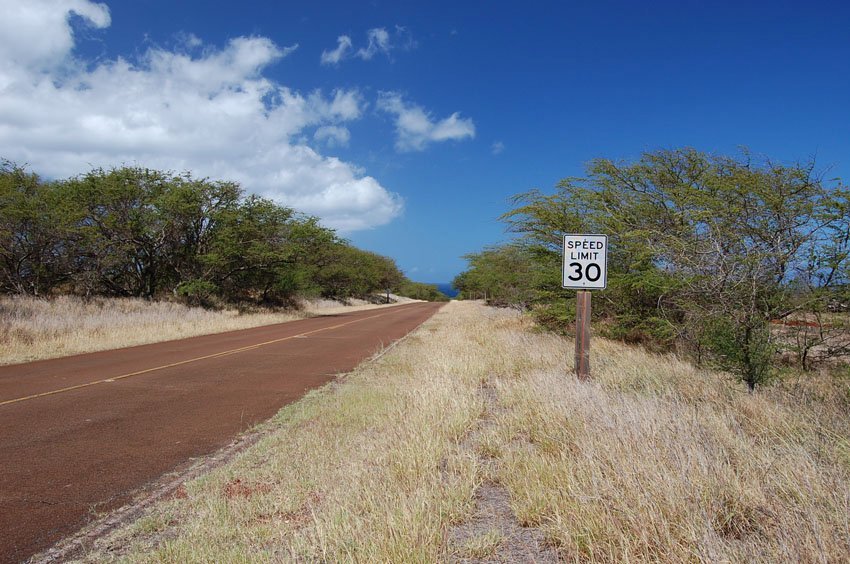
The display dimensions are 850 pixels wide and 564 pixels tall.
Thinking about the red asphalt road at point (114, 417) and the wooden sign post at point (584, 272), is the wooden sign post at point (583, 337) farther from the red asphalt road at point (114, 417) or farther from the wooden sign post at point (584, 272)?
the red asphalt road at point (114, 417)

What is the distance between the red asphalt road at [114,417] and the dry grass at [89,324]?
1662mm

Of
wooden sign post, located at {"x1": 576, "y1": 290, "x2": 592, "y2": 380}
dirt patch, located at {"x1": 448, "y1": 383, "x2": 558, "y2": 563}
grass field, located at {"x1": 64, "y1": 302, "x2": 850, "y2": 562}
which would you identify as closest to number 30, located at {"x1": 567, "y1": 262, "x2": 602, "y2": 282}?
wooden sign post, located at {"x1": 576, "y1": 290, "x2": 592, "y2": 380}

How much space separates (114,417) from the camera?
7371 mm

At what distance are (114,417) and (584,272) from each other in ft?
25.7

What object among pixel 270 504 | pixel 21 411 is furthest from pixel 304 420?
pixel 21 411

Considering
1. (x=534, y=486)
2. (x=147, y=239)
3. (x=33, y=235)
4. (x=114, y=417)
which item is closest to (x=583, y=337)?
(x=534, y=486)

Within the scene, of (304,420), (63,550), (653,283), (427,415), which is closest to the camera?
(63,550)

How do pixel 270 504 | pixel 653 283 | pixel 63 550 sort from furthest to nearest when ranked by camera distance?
pixel 653 283 → pixel 270 504 → pixel 63 550

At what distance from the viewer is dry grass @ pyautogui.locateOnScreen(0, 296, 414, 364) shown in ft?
47.3

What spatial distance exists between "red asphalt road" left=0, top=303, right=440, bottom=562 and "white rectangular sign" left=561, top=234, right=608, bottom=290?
18.1ft

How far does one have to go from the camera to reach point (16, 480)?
4.96m

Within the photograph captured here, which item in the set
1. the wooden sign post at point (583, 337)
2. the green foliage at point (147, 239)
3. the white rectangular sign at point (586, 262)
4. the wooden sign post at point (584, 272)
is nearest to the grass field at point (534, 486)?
the wooden sign post at point (583, 337)

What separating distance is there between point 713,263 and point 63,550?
8.53 m

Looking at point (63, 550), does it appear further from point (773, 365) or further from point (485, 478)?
point (773, 365)
